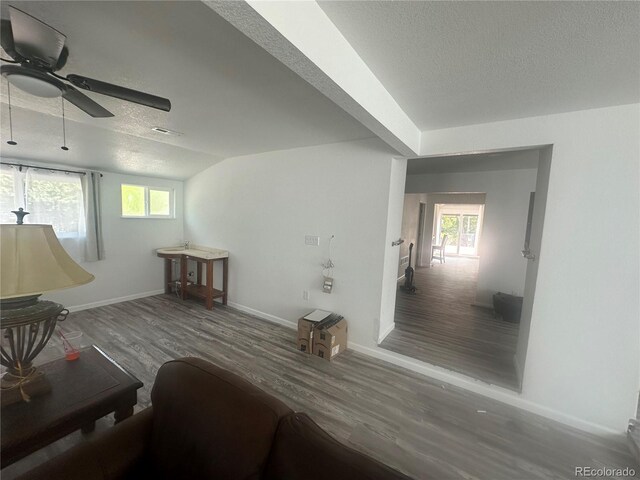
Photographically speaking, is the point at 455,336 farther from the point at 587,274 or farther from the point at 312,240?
the point at 312,240

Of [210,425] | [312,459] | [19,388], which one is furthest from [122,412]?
[312,459]

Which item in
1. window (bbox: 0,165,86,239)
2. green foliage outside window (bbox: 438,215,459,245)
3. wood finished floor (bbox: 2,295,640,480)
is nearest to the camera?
wood finished floor (bbox: 2,295,640,480)

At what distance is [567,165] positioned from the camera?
1935mm

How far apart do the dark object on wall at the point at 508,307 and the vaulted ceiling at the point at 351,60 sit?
285 centimetres

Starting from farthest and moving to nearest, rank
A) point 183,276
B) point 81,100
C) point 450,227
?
1. point 450,227
2. point 183,276
3. point 81,100

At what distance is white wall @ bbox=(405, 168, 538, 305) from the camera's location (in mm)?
4145

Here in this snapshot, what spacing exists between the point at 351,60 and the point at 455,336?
3.22 m

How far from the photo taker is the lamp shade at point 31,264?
910mm

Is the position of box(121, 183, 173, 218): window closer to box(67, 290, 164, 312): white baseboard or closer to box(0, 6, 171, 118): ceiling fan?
box(67, 290, 164, 312): white baseboard

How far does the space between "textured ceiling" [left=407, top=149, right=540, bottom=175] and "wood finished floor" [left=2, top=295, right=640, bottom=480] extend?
260 centimetres

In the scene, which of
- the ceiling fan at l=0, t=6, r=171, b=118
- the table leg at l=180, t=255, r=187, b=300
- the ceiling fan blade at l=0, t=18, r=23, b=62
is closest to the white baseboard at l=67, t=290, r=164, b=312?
the table leg at l=180, t=255, r=187, b=300

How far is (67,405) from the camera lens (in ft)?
3.99

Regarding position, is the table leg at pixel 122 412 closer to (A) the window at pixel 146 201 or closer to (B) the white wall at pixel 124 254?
(B) the white wall at pixel 124 254

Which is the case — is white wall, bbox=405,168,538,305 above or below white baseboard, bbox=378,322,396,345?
above
